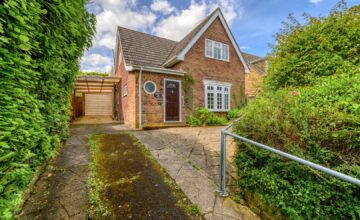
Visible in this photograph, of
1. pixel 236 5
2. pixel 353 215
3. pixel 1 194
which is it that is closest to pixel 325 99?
pixel 353 215

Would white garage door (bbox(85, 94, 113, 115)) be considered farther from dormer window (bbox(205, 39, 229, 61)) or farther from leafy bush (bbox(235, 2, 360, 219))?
leafy bush (bbox(235, 2, 360, 219))

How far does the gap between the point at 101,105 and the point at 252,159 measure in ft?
63.2

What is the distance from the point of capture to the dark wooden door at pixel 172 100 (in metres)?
9.12

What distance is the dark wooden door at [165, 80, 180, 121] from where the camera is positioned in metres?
9.12

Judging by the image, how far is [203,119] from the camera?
32.1ft

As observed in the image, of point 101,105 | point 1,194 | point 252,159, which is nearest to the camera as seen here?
point 1,194

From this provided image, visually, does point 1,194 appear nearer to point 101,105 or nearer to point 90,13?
point 90,13

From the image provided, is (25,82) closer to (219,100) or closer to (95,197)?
(95,197)

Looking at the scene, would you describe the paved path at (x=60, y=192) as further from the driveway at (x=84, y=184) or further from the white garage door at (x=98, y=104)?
the white garage door at (x=98, y=104)

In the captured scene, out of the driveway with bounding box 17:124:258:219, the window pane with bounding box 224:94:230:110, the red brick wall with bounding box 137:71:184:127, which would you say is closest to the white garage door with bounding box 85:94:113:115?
the red brick wall with bounding box 137:71:184:127

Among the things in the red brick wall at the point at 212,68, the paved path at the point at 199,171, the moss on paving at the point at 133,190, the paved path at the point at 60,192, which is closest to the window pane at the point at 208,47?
the red brick wall at the point at 212,68

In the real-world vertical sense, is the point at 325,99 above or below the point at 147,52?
below

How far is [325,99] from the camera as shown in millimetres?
2412

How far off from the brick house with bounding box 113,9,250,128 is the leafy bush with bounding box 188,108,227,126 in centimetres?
40
